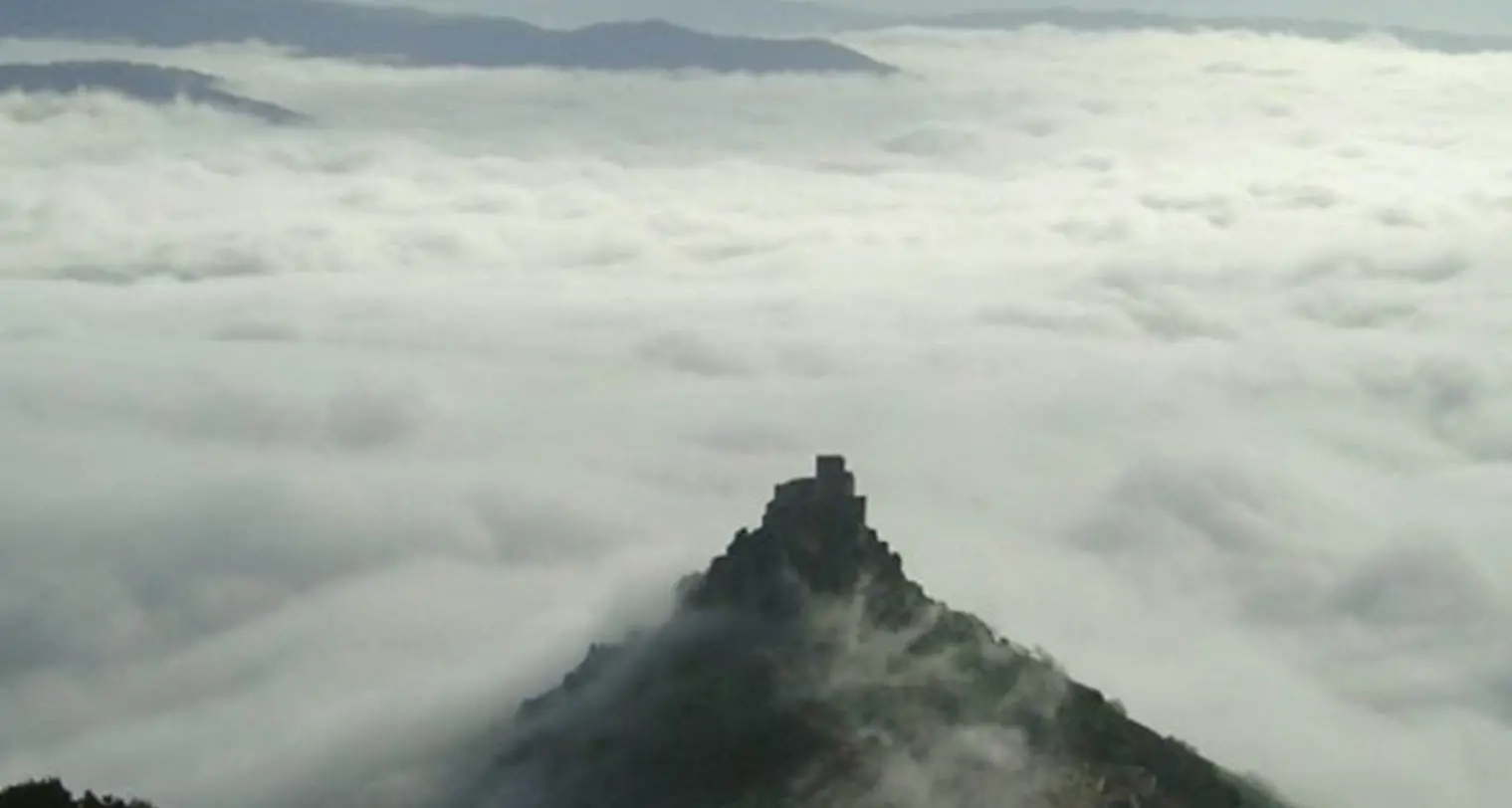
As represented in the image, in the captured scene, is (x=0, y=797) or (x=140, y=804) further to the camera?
(x=140, y=804)

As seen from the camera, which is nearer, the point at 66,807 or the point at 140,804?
the point at 66,807
